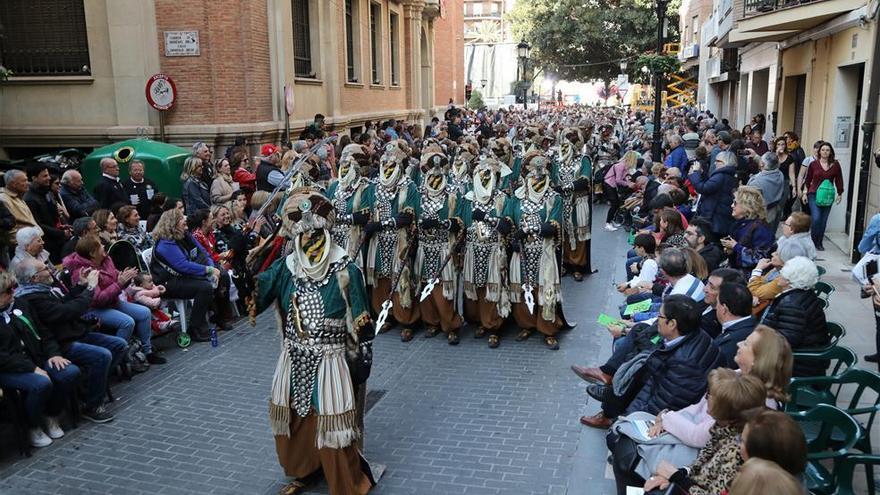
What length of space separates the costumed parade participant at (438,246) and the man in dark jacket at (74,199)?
475cm

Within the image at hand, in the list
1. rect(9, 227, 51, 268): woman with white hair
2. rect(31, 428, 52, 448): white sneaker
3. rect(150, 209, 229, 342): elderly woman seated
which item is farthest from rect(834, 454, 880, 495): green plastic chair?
rect(150, 209, 229, 342): elderly woman seated

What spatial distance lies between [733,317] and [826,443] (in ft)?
3.41

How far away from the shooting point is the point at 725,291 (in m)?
5.36

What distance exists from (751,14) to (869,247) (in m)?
11.3

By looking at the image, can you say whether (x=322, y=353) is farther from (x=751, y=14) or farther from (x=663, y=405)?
(x=751, y=14)

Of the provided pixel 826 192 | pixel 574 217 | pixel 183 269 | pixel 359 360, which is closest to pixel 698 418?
pixel 359 360

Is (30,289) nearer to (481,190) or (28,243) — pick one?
(28,243)

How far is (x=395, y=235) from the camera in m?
9.06

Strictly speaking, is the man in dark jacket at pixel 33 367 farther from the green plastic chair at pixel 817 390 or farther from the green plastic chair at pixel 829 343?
the green plastic chair at pixel 829 343

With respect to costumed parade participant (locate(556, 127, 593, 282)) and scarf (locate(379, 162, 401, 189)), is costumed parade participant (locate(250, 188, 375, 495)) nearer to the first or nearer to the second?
scarf (locate(379, 162, 401, 189))

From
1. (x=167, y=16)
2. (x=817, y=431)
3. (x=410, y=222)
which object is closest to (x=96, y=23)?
(x=167, y=16)

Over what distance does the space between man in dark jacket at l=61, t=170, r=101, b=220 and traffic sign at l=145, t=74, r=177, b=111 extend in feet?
15.1

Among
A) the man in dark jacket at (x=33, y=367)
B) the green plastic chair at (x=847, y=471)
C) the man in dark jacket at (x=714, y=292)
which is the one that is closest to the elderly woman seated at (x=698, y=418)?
the green plastic chair at (x=847, y=471)

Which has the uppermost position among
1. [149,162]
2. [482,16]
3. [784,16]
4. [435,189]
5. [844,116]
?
[482,16]
